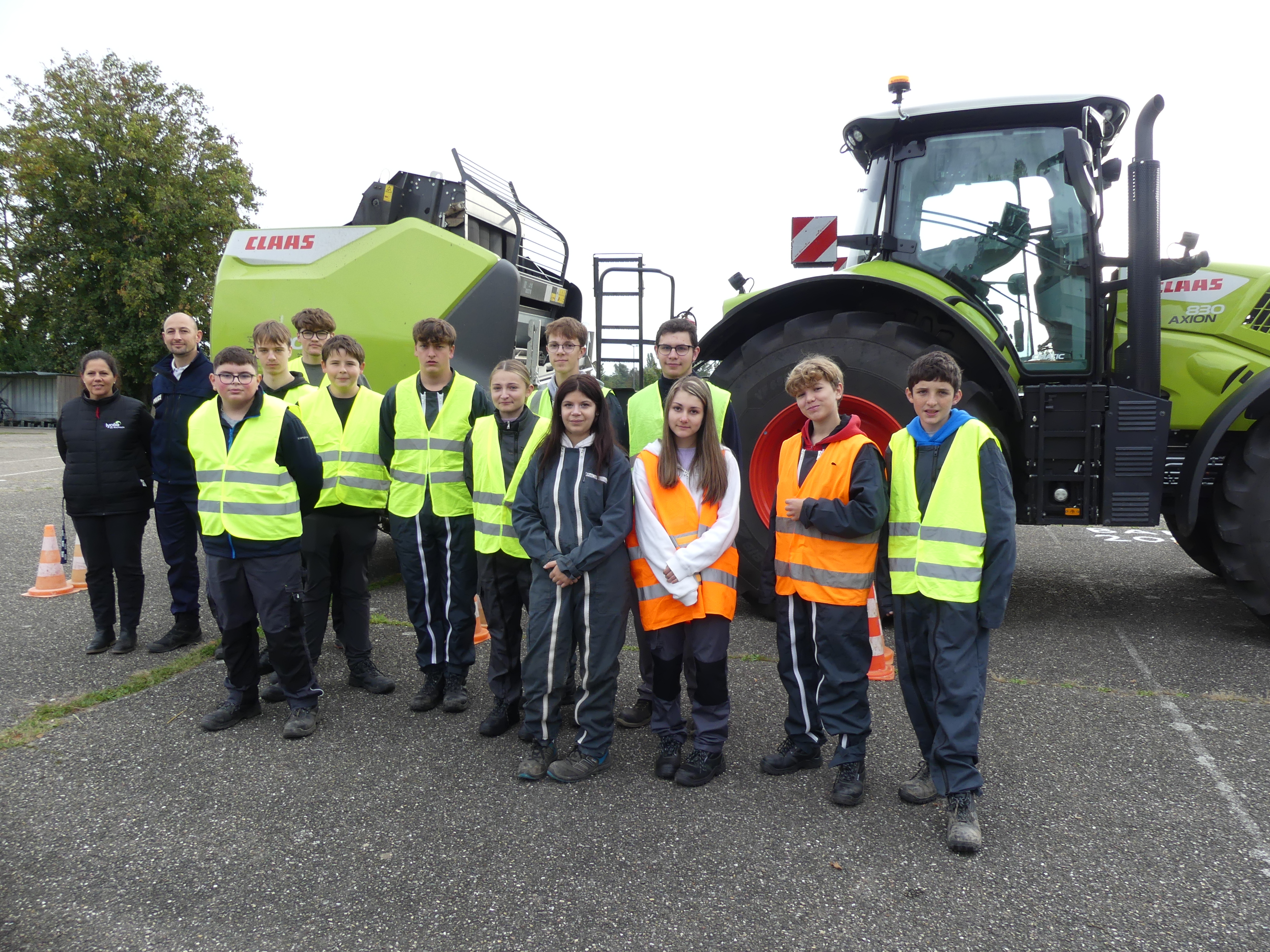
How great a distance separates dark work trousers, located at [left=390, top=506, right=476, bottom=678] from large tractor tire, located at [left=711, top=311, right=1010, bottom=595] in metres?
1.41

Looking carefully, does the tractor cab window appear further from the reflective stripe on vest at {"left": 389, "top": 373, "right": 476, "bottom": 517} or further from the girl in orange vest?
the reflective stripe on vest at {"left": 389, "top": 373, "right": 476, "bottom": 517}

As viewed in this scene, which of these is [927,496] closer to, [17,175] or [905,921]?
[905,921]

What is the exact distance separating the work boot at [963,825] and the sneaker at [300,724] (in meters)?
2.47

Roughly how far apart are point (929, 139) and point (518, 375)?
2.92 meters

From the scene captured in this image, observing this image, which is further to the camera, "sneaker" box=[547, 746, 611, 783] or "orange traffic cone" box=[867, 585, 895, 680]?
"orange traffic cone" box=[867, 585, 895, 680]

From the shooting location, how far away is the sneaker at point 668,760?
3.01 metres

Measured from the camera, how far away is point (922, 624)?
2.76m

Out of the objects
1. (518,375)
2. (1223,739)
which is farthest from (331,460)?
(1223,739)

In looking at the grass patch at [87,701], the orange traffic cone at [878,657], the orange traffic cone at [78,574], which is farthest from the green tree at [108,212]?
the orange traffic cone at [878,657]

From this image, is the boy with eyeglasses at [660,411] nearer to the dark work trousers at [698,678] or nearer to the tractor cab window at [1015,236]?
the dark work trousers at [698,678]

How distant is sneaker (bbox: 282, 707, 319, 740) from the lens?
11.0ft

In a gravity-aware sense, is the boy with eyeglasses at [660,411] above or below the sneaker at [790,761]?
above

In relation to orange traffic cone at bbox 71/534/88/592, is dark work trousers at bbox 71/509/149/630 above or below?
above

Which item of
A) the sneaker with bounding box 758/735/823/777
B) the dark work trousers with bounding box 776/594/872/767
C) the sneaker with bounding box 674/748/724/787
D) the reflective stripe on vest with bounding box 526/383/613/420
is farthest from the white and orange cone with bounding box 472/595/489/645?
the dark work trousers with bounding box 776/594/872/767
